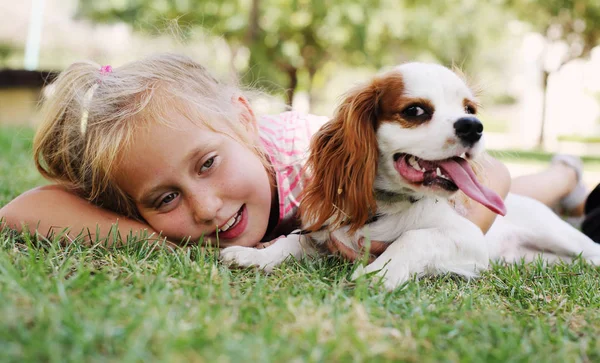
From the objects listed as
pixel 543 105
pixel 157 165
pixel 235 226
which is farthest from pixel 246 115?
pixel 543 105

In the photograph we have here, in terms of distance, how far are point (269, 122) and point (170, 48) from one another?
0.85 m

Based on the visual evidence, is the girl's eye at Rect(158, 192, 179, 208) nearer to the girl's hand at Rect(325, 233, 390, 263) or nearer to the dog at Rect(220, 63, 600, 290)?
the dog at Rect(220, 63, 600, 290)

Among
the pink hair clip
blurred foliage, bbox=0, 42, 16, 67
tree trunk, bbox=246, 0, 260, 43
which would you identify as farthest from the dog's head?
blurred foliage, bbox=0, 42, 16, 67

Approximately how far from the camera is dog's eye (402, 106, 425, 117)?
2609 millimetres

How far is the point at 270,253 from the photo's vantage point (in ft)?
9.21

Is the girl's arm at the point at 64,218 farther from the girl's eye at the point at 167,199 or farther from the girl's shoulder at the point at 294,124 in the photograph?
the girl's shoulder at the point at 294,124

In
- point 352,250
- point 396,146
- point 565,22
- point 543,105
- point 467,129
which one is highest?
point 565,22

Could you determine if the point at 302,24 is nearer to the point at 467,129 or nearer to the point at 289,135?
the point at 289,135

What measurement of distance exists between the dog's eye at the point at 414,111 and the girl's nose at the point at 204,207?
3.42 feet

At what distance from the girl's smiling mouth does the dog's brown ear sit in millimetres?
446

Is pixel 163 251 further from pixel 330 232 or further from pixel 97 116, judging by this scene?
pixel 97 116

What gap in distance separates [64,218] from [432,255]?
1811 millimetres

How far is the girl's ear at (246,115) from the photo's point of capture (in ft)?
11.9

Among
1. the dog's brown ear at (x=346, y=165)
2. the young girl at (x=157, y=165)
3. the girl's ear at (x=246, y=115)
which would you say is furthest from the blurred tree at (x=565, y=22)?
the dog's brown ear at (x=346, y=165)
